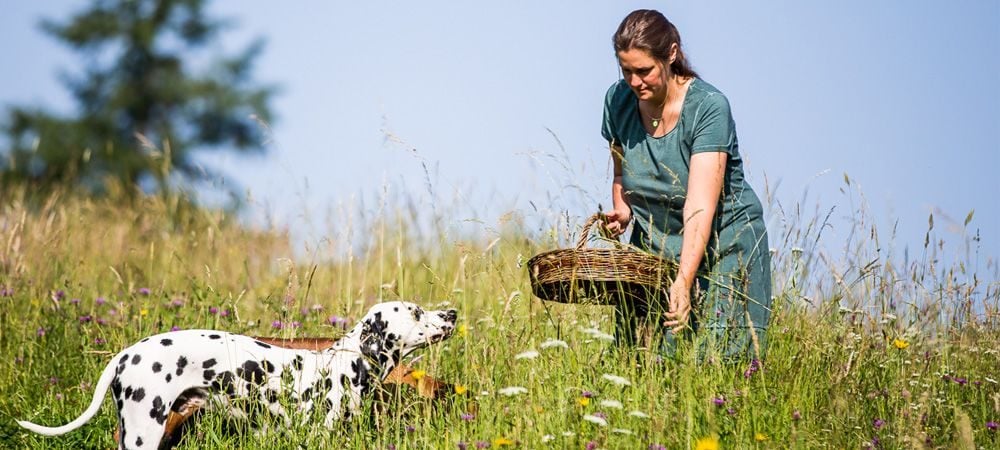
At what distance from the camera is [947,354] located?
531 centimetres

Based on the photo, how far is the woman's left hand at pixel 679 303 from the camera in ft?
15.0

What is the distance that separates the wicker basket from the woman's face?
723 mm

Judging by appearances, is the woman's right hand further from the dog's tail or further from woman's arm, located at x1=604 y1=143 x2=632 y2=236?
the dog's tail

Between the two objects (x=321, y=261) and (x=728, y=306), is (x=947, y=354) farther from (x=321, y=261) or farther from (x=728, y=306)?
(x=321, y=261)

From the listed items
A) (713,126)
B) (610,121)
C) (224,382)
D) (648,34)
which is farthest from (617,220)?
(224,382)

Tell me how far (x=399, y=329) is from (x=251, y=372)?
691 millimetres

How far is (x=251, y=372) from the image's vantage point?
475cm

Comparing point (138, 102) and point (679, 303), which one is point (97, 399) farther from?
point (138, 102)

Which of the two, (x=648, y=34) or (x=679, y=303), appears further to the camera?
(x=648, y=34)

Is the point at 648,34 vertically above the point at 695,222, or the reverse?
the point at 648,34

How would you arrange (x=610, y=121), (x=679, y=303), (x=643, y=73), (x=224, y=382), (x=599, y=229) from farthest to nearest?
(x=610, y=121) → (x=599, y=229) → (x=643, y=73) → (x=224, y=382) → (x=679, y=303)

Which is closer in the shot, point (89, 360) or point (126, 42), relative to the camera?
point (89, 360)

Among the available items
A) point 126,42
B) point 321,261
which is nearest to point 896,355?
point 321,261

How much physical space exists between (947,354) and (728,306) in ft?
4.24
